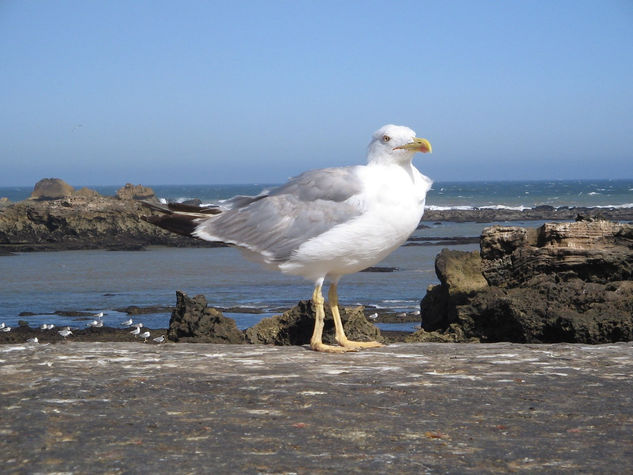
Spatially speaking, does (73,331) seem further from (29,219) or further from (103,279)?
(29,219)

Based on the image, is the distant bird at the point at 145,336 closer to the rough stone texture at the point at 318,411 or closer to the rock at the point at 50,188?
the rough stone texture at the point at 318,411

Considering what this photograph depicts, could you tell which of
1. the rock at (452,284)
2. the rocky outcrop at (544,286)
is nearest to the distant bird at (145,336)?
the rock at (452,284)

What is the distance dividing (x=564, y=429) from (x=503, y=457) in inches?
20.6

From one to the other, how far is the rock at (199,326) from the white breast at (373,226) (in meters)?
2.86

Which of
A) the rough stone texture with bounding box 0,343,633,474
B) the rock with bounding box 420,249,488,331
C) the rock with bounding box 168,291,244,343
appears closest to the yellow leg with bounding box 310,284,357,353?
the rough stone texture with bounding box 0,343,633,474

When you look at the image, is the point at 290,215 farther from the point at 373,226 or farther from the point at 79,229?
the point at 79,229

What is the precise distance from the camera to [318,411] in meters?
3.94

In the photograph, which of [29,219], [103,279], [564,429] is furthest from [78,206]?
[564,429]

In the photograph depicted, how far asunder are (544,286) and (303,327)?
8.45 ft

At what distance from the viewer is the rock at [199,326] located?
8.26 metres

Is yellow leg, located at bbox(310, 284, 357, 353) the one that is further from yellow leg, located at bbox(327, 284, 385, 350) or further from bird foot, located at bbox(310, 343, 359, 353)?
yellow leg, located at bbox(327, 284, 385, 350)

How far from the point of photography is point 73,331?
1296 centimetres

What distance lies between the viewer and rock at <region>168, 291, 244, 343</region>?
8257 millimetres

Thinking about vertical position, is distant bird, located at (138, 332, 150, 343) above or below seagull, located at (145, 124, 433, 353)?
below
